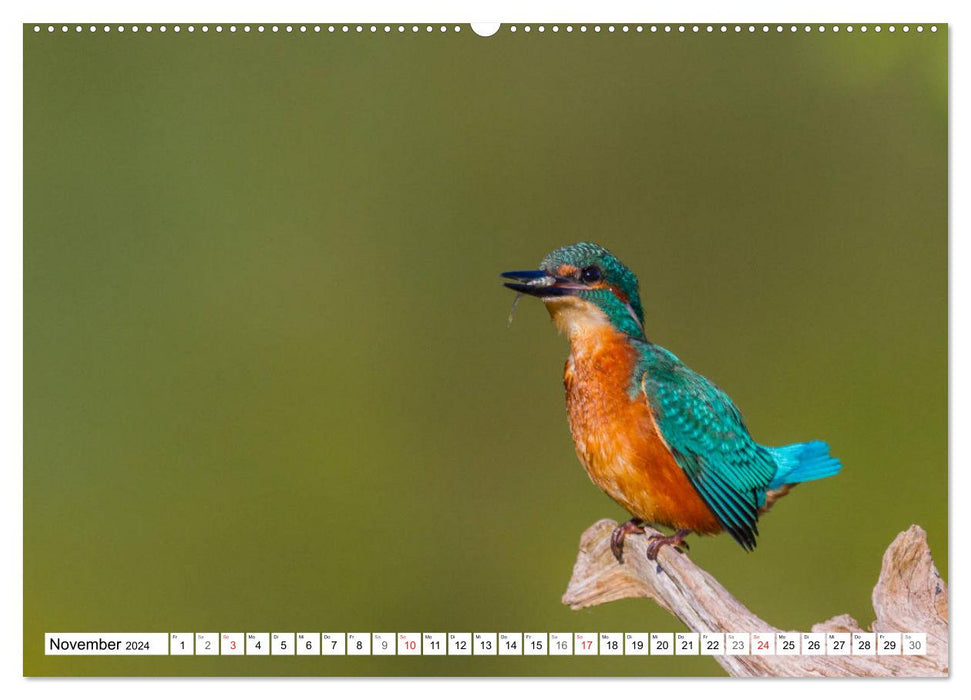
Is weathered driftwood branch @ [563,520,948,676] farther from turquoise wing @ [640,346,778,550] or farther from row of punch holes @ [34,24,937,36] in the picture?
row of punch holes @ [34,24,937,36]

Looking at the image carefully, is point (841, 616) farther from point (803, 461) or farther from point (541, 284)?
point (541, 284)

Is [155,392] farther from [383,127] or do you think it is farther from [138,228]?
[383,127]

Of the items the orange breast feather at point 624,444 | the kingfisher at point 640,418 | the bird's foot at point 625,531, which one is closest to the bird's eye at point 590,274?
the kingfisher at point 640,418

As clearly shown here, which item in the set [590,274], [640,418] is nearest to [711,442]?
[640,418]

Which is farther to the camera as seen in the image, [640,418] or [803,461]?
[803,461]

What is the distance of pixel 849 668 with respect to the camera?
3.50 m

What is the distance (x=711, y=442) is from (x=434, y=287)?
102 cm

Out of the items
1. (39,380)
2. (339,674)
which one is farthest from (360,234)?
(339,674)

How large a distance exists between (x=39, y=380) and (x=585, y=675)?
1.91 m

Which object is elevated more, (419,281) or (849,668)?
(419,281)

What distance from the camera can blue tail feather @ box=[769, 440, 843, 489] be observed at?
3586 millimetres

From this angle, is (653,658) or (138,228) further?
(138,228)

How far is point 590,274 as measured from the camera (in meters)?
3.51

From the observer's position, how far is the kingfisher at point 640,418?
349cm
